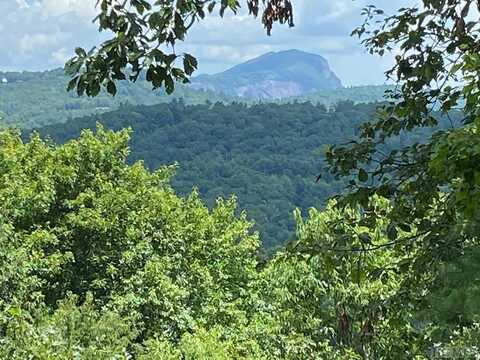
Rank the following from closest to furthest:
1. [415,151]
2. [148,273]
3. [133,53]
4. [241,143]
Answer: [133,53] → [415,151] → [148,273] → [241,143]

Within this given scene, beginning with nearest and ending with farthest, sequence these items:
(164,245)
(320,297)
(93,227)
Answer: (320,297)
(93,227)
(164,245)

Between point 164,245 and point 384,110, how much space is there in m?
14.3

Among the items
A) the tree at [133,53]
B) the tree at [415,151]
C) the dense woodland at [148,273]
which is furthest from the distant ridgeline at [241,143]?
the tree at [133,53]

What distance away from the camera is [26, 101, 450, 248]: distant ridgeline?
8750 centimetres

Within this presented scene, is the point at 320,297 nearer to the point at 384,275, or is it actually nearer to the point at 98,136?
the point at 98,136

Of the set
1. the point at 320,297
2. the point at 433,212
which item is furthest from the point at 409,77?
the point at 320,297

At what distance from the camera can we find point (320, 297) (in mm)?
14352

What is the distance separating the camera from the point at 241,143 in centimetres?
12506

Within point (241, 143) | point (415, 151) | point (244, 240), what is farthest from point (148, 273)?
point (241, 143)

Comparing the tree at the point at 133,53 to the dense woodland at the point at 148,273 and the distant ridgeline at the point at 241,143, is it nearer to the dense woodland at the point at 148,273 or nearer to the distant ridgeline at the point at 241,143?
the dense woodland at the point at 148,273

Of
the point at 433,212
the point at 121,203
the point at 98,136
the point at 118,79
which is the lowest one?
the point at 121,203

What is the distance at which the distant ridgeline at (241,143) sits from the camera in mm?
87500

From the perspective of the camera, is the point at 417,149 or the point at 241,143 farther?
the point at 241,143

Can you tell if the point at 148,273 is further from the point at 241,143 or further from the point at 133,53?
the point at 241,143
